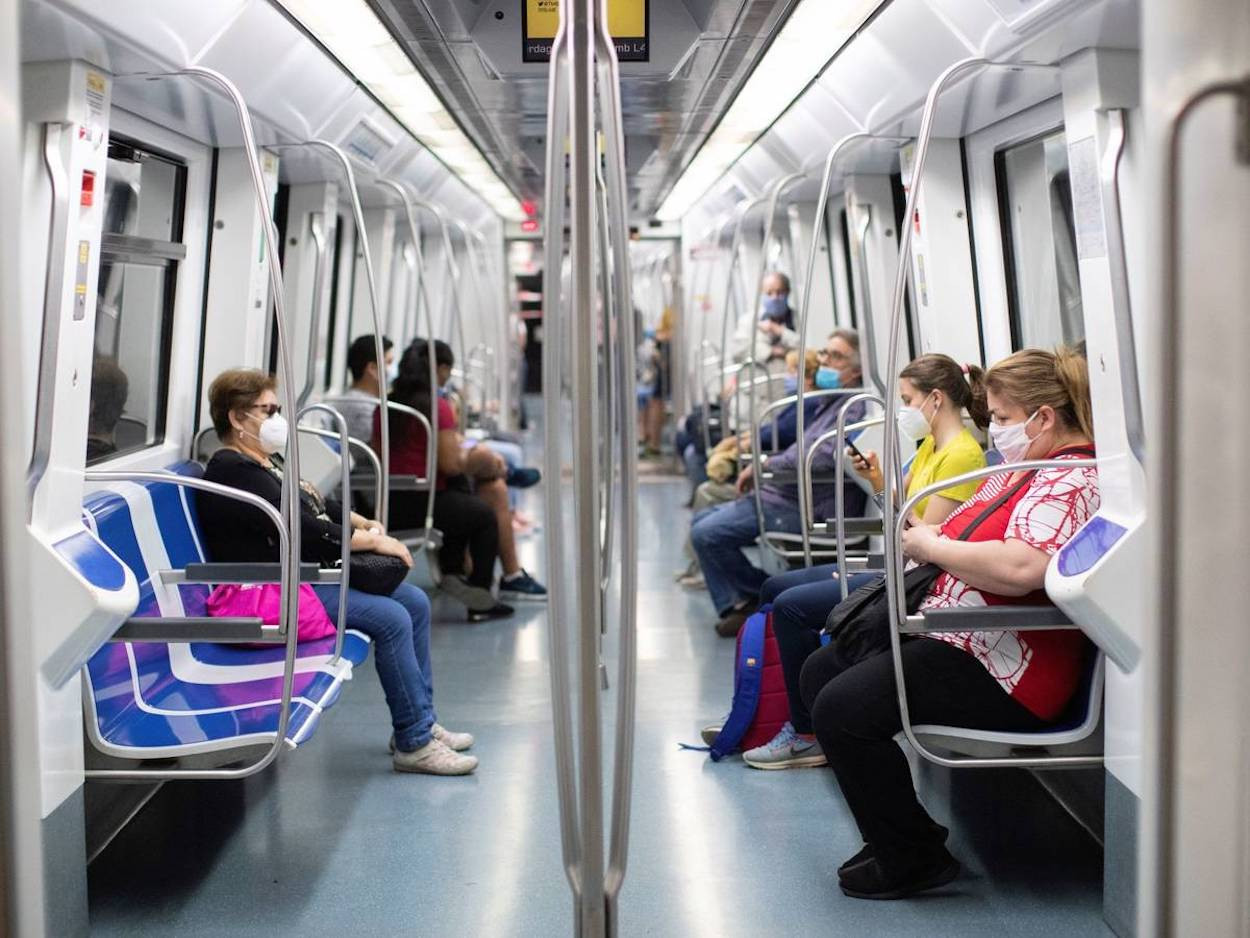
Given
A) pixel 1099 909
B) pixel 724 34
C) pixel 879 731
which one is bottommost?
pixel 1099 909

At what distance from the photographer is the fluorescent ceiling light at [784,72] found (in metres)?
4.53

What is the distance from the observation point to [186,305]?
4.80m

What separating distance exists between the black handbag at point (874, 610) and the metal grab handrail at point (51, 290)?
1.90 meters

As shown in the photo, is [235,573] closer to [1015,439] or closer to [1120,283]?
[1015,439]

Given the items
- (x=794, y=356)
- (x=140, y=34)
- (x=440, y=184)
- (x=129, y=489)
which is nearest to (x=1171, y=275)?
(x=140, y=34)

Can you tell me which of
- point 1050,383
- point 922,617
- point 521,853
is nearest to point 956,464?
point 1050,383

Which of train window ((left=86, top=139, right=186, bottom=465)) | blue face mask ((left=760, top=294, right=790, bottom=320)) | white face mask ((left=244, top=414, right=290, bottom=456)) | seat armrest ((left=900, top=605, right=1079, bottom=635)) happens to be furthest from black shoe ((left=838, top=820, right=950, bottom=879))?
blue face mask ((left=760, top=294, right=790, bottom=320))

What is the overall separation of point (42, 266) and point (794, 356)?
14.6 ft

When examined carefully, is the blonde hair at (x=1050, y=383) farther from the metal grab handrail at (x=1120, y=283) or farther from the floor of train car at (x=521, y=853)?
the floor of train car at (x=521, y=853)

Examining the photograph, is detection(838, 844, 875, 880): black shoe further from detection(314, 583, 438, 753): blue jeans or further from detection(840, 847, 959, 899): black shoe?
detection(314, 583, 438, 753): blue jeans

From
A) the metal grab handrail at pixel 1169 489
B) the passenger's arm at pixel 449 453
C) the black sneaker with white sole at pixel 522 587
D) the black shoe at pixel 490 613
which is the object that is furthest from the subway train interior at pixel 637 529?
the black sneaker with white sole at pixel 522 587

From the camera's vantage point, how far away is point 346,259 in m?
7.77

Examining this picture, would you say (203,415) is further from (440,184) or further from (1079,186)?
(440,184)

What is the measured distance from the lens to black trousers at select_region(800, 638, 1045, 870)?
127 inches
